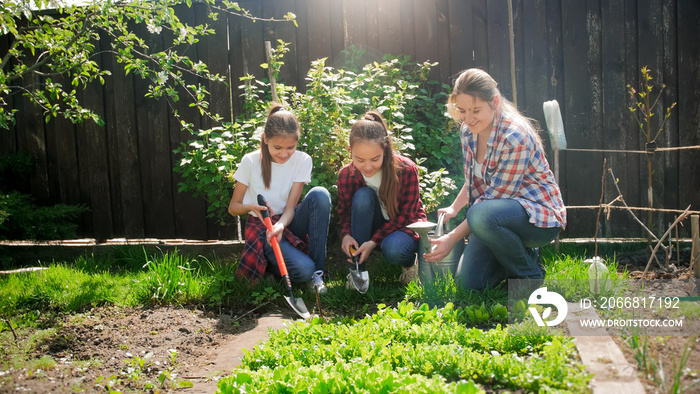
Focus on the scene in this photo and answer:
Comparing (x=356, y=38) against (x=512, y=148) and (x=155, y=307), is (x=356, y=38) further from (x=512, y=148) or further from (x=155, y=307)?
(x=155, y=307)

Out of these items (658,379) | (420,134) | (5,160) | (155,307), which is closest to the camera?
(658,379)

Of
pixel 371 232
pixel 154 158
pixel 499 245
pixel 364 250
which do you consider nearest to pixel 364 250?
pixel 364 250

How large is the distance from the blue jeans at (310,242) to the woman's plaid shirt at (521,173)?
38.9 inches

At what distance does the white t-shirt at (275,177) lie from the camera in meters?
3.68

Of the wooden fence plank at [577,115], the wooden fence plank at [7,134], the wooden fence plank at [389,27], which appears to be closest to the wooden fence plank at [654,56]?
the wooden fence plank at [577,115]

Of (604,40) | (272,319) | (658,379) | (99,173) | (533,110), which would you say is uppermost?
(604,40)

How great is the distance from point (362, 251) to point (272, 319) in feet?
2.12

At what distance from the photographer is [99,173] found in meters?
5.22

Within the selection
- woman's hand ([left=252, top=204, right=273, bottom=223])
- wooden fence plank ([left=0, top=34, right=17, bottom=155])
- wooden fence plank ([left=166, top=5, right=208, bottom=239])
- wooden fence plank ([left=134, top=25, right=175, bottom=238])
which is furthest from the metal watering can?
wooden fence plank ([left=0, top=34, right=17, bottom=155])

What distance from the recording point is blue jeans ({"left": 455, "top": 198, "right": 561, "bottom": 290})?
3.04m

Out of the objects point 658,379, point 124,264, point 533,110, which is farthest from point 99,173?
point 658,379

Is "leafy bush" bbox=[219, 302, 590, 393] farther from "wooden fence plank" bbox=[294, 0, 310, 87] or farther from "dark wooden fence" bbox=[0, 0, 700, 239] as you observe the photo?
"wooden fence plank" bbox=[294, 0, 310, 87]

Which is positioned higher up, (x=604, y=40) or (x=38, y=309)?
(x=604, y=40)

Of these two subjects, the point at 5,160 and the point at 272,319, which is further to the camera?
the point at 5,160
